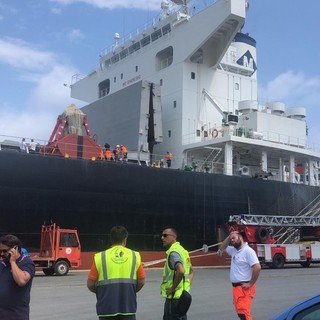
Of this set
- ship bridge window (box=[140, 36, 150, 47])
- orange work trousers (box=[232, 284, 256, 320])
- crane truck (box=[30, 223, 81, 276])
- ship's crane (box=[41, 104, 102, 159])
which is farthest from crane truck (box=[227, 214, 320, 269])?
orange work trousers (box=[232, 284, 256, 320])

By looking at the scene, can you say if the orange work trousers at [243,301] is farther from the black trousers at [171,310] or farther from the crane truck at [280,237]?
the crane truck at [280,237]

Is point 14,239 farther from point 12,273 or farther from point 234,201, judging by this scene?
point 234,201

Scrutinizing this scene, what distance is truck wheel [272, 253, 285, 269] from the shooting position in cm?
2091

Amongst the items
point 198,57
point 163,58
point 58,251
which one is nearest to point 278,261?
point 58,251

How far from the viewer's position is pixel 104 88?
3078cm

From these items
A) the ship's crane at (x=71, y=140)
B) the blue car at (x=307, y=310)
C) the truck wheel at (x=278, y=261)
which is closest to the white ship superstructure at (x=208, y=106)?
the ship's crane at (x=71, y=140)

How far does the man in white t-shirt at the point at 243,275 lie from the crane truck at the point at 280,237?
14692 mm

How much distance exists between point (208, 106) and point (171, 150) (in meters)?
3.13

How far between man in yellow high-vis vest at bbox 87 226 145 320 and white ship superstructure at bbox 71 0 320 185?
58.5 feet

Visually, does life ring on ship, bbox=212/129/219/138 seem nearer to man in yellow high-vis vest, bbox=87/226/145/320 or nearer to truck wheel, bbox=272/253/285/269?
truck wheel, bbox=272/253/285/269

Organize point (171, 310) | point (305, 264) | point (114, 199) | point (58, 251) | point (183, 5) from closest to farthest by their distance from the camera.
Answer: point (171, 310), point (58, 251), point (114, 199), point (305, 264), point (183, 5)

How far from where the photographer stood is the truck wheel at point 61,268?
16062mm

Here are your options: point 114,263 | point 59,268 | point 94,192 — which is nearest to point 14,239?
point 114,263

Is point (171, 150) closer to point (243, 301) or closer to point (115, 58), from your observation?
point (115, 58)
